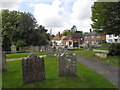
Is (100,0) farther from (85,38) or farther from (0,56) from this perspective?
(85,38)

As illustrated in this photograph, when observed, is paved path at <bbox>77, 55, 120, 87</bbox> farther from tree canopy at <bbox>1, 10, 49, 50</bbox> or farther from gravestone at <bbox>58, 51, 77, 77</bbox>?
tree canopy at <bbox>1, 10, 49, 50</bbox>

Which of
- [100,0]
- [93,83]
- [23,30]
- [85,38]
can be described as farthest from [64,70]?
[85,38]

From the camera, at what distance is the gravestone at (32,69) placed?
21.6ft

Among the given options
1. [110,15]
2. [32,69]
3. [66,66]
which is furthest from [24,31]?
[32,69]

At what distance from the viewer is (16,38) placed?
38281mm

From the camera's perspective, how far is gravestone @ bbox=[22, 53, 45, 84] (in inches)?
259

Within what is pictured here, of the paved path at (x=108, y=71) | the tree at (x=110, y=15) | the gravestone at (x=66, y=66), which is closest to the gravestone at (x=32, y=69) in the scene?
the gravestone at (x=66, y=66)

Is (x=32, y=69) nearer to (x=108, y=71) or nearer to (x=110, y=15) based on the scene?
(x=108, y=71)

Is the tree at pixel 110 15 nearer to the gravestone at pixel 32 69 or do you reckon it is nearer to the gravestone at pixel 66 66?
the gravestone at pixel 66 66

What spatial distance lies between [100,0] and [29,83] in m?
15.0

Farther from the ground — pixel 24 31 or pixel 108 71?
pixel 24 31

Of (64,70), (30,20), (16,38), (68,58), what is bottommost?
(64,70)

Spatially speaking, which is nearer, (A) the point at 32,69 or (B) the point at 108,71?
(A) the point at 32,69

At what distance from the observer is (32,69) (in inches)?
266
